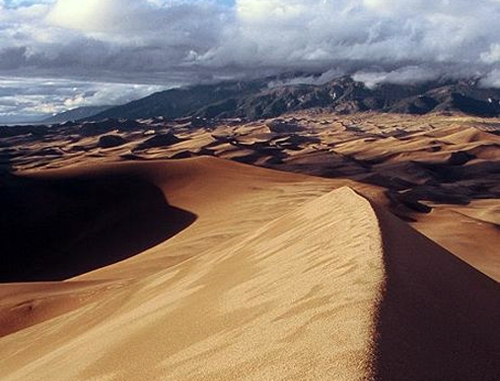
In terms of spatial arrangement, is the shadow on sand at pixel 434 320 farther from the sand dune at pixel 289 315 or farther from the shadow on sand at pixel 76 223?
the shadow on sand at pixel 76 223

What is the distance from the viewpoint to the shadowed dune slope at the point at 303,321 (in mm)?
5023

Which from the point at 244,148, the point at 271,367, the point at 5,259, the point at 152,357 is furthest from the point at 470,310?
the point at 244,148

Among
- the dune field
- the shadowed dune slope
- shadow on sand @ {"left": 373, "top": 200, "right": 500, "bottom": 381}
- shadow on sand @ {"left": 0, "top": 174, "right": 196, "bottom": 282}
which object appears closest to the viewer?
shadow on sand @ {"left": 373, "top": 200, "right": 500, "bottom": 381}

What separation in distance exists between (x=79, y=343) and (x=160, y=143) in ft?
284

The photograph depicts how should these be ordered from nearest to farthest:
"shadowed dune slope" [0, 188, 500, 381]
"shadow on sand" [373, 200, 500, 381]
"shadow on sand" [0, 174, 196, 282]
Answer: "shadow on sand" [373, 200, 500, 381], "shadowed dune slope" [0, 188, 500, 381], "shadow on sand" [0, 174, 196, 282]

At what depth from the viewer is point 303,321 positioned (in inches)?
233

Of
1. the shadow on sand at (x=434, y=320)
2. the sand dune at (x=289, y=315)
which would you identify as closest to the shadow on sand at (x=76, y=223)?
the sand dune at (x=289, y=315)

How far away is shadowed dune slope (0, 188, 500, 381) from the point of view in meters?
5.02

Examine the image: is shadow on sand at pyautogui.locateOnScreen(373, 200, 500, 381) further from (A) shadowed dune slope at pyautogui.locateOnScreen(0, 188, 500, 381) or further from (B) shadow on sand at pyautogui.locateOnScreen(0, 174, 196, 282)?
(B) shadow on sand at pyautogui.locateOnScreen(0, 174, 196, 282)

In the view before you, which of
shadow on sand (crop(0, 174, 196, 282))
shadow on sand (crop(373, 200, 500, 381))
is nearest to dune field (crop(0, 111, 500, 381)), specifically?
shadow on sand (crop(373, 200, 500, 381))

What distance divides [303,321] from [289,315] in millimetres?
367

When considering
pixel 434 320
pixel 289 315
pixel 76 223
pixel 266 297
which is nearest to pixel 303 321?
pixel 289 315

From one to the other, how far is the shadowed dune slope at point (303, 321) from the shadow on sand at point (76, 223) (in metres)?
13.3

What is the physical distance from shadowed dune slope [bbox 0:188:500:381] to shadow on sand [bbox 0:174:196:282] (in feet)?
43.7
